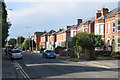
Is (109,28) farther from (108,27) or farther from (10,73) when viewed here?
(10,73)

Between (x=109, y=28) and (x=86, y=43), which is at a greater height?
(x=109, y=28)

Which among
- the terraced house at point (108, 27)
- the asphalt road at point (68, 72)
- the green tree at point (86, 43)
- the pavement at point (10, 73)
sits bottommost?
the pavement at point (10, 73)

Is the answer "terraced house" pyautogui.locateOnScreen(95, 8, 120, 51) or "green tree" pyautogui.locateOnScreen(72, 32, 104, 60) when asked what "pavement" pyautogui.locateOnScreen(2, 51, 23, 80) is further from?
"terraced house" pyautogui.locateOnScreen(95, 8, 120, 51)

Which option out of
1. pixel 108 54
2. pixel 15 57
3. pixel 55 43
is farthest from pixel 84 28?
pixel 55 43

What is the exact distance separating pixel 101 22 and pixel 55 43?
3870 centimetres

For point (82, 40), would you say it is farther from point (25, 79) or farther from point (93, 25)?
point (25, 79)

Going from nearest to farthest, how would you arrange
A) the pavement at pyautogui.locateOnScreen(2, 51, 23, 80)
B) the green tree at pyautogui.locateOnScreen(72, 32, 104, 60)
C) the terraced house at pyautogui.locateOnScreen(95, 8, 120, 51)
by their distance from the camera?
the pavement at pyautogui.locateOnScreen(2, 51, 23, 80)
the green tree at pyautogui.locateOnScreen(72, 32, 104, 60)
the terraced house at pyautogui.locateOnScreen(95, 8, 120, 51)

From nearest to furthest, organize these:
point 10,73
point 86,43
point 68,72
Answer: point 68,72, point 10,73, point 86,43

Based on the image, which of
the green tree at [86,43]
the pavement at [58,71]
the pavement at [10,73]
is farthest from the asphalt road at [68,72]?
the green tree at [86,43]

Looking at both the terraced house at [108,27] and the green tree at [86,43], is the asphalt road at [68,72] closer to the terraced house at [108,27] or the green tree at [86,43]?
the green tree at [86,43]

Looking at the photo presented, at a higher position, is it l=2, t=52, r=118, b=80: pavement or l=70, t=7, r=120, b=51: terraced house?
l=70, t=7, r=120, b=51: terraced house

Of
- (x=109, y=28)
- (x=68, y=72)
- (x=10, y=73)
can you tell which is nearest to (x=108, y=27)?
(x=109, y=28)

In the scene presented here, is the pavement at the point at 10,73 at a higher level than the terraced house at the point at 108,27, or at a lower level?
lower

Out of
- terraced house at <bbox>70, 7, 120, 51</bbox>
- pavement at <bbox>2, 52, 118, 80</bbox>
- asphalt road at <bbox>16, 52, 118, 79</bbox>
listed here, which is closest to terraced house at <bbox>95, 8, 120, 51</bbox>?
terraced house at <bbox>70, 7, 120, 51</bbox>
